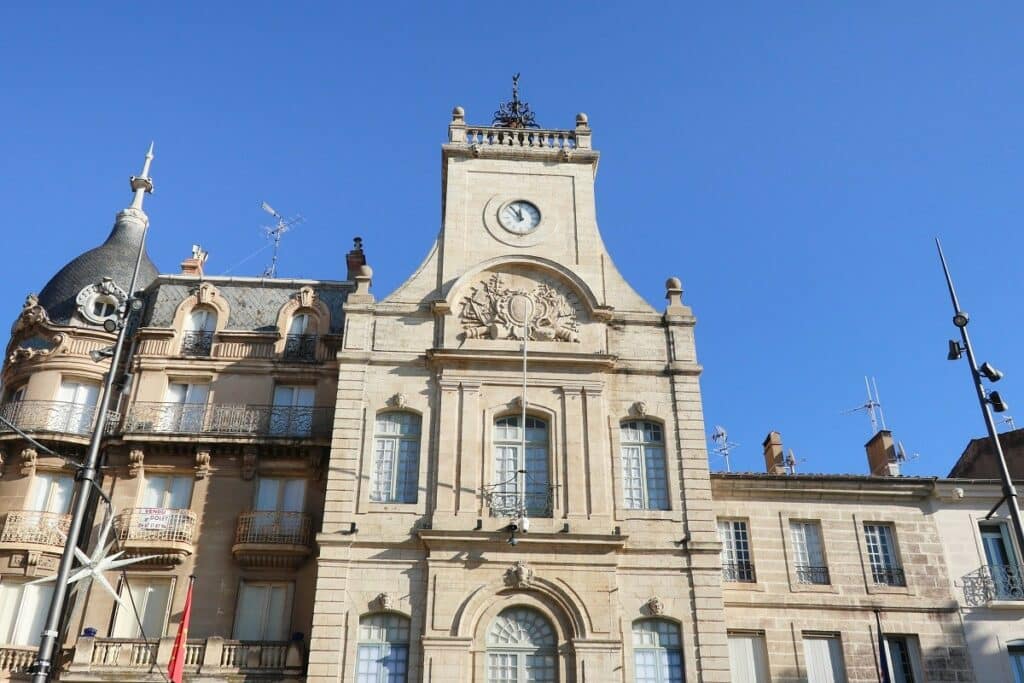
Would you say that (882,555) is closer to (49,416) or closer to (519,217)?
(519,217)

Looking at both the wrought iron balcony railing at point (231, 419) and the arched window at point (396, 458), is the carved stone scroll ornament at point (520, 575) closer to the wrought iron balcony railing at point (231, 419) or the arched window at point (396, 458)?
the arched window at point (396, 458)

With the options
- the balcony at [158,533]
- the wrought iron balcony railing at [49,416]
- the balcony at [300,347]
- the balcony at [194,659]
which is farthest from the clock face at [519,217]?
the wrought iron balcony railing at [49,416]

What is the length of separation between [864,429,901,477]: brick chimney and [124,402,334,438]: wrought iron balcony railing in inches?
662

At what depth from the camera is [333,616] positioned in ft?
66.2

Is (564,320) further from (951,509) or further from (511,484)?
(951,509)

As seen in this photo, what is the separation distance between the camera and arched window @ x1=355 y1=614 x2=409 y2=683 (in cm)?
1986

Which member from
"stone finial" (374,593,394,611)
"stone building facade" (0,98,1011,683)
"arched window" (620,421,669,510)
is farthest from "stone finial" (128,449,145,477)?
"arched window" (620,421,669,510)

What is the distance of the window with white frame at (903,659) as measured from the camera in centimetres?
2281

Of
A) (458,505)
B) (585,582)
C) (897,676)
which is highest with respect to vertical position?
(458,505)

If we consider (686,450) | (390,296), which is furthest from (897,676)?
(390,296)

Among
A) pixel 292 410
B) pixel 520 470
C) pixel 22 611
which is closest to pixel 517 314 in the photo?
pixel 520 470

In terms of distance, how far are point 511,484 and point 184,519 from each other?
28.0ft

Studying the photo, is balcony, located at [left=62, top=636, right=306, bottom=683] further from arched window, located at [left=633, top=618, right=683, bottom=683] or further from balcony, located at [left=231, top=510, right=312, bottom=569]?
arched window, located at [left=633, top=618, right=683, bottom=683]

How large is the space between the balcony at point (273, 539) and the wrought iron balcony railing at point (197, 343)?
578 cm
